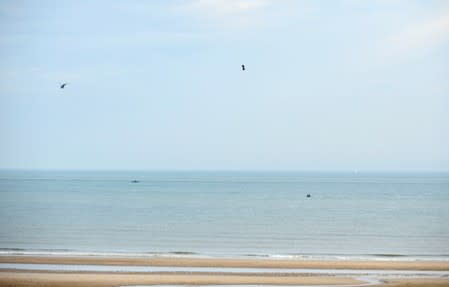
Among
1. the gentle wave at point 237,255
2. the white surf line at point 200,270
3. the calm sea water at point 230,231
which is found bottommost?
the calm sea water at point 230,231

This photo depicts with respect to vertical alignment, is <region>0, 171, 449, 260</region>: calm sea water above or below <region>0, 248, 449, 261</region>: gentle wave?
below

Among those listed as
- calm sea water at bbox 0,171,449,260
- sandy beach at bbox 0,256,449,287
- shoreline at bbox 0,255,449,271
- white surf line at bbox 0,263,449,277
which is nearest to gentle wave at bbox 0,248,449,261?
calm sea water at bbox 0,171,449,260

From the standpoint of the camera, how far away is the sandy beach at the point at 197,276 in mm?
30109

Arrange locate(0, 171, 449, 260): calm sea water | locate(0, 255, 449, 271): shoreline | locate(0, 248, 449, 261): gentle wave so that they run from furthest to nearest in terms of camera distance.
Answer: locate(0, 171, 449, 260): calm sea water
locate(0, 248, 449, 261): gentle wave
locate(0, 255, 449, 271): shoreline

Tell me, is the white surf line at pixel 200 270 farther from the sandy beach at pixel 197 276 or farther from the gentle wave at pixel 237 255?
the gentle wave at pixel 237 255

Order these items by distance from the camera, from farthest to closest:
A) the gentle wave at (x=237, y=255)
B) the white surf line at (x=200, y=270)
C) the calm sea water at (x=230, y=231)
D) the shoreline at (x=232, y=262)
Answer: the calm sea water at (x=230, y=231)
the gentle wave at (x=237, y=255)
the shoreline at (x=232, y=262)
the white surf line at (x=200, y=270)

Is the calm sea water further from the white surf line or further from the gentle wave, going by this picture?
the white surf line

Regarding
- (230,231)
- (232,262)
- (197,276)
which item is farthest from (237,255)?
(230,231)

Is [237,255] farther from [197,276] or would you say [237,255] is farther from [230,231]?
[230,231]

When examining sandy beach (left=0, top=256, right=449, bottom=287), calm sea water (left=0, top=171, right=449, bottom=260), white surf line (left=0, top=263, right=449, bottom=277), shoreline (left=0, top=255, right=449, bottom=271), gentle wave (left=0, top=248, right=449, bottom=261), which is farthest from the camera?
calm sea water (left=0, top=171, right=449, bottom=260)

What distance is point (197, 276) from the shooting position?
32.0 m

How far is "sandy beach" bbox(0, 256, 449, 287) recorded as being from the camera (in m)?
30.1

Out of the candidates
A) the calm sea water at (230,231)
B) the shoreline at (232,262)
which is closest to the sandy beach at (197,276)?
the shoreline at (232,262)

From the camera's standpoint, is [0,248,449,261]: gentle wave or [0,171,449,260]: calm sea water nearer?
[0,248,449,261]: gentle wave
